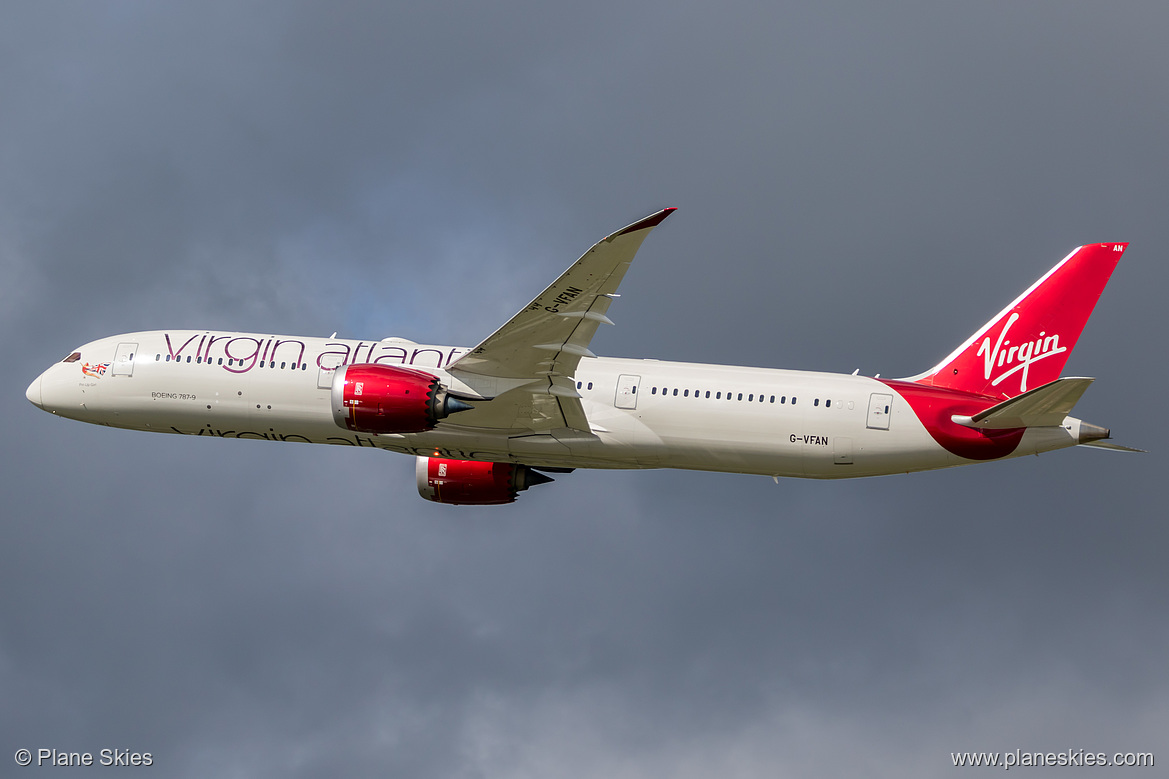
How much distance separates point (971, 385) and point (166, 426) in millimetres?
27865

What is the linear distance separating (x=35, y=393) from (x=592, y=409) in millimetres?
20971

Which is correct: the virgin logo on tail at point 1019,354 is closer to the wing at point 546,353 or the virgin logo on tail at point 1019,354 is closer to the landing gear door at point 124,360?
the wing at point 546,353

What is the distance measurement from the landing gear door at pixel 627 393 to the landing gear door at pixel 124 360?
1727cm

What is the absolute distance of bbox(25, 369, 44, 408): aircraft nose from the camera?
1852 inches

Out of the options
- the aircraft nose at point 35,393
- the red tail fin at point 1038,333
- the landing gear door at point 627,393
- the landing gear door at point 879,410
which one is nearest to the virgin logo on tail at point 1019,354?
the red tail fin at point 1038,333

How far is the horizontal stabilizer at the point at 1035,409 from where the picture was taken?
37562 millimetres

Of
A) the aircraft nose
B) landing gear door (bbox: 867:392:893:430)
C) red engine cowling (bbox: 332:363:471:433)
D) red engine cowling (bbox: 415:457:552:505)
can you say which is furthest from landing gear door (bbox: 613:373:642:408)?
the aircraft nose

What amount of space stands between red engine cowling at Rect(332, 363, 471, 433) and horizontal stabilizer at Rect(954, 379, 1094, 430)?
54.7ft

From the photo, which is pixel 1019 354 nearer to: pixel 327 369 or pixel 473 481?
pixel 473 481

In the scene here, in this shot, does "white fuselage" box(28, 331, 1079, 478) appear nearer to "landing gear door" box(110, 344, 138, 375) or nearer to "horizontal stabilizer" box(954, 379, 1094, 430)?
"landing gear door" box(110, 344, 138, 375)

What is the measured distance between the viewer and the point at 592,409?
42.6 m

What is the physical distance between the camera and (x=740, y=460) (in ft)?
137

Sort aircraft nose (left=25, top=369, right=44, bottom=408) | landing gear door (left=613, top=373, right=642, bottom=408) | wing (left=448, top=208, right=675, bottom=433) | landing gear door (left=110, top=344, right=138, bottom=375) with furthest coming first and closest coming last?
aircraft nose (left=25, top=369, right=44, bottom=408) < landing gear door (left=110, top=344, right=138, bottom=375) < landing gear door (left=613, top=373, right=642, bottom=408) < wing (left=448, top=208, right=675, bottom=433)

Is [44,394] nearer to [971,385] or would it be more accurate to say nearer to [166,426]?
[166,426]
